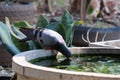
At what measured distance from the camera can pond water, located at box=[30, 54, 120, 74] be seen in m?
2.66

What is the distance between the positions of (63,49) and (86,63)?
197 mm

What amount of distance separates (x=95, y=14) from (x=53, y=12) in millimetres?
3723

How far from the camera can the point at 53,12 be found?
42.4 feet

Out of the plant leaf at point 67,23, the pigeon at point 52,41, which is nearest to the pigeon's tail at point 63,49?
the pigeon at point 52,41

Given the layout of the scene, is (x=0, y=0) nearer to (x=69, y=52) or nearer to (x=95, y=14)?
(x=95, y=14)

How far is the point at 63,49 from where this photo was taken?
2785mm

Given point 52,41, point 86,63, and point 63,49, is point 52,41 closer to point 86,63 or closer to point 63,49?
Result: point 63,49

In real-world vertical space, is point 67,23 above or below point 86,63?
above

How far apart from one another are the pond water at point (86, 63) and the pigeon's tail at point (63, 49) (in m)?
0.07

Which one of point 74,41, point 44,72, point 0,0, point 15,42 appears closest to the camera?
point 44,72

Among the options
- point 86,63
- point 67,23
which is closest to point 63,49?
point 86,63

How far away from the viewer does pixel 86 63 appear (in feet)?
9.40

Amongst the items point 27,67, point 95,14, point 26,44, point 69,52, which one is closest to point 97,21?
point 95,14

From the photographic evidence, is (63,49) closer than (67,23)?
Yes
